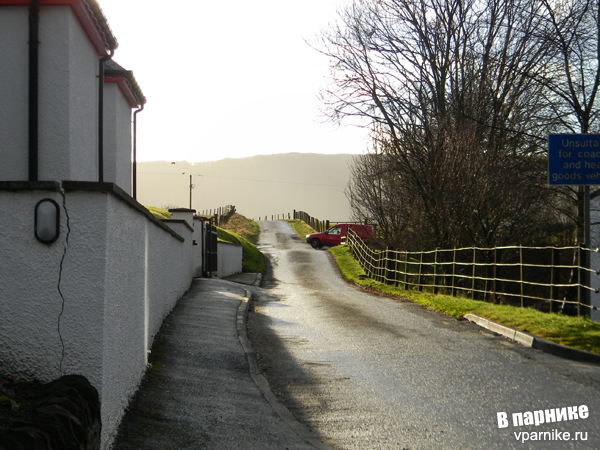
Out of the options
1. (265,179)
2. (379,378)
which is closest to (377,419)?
(379,378)

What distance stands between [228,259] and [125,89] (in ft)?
56.8

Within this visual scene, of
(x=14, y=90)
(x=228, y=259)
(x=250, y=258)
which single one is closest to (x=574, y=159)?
(x=14, y=90)

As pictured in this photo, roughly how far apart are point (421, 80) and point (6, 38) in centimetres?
1845

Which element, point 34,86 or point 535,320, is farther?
point 535,320

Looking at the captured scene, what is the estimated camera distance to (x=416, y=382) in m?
6.81

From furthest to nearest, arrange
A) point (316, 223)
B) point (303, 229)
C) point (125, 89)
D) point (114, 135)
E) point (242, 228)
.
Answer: point (316, 223)
point (303, 229)
point (242, 228)
point (125, 89)
point (114, 135)

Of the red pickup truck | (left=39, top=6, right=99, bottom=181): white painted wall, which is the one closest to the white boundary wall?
(left=39, top=6, right=99, bottom=181): white painted wall

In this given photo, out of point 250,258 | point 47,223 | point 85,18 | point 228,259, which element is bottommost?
point 250,258

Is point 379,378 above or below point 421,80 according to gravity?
below

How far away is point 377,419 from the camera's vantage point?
5453mm

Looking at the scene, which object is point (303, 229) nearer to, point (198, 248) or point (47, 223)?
point (198, 248)

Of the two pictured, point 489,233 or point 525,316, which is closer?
point 525,316

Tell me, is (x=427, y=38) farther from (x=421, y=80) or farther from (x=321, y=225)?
(x=321, y=225)

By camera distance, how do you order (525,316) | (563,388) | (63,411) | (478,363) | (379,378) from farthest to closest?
(525,316) → (478,363) → (379,378) → (563,388) → (63,411)
